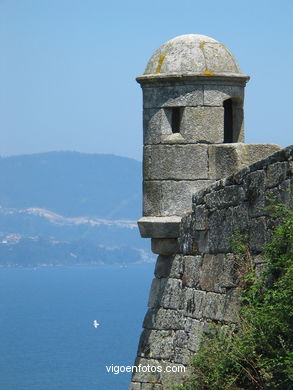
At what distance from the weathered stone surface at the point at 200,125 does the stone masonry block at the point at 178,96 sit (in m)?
0.09

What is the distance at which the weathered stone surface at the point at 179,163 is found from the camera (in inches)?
521

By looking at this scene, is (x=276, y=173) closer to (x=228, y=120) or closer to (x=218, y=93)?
(x=218, y=93)

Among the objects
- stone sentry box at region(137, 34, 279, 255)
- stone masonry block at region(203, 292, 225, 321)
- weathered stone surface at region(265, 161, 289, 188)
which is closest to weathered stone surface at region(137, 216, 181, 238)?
stone sentry box at region(137, 34, 279, 255)

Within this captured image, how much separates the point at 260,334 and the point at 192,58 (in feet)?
17.2

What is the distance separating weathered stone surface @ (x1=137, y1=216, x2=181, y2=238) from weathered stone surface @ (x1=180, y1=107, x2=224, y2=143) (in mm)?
891

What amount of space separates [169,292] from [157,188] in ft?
3.72

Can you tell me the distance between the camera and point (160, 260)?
45.0ft

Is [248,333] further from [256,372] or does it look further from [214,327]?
[214,327]

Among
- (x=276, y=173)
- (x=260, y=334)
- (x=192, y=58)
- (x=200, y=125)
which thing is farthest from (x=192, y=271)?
(x=260, y=334)

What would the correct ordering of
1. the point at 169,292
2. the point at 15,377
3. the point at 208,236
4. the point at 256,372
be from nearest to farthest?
the point at 256,372 → the point at 208,236 → the point at 169,292 → the point at 15,377

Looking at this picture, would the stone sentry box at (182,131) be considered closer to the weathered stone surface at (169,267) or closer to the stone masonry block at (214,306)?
the weathered stone surface at (169,267)

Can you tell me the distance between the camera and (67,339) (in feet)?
335

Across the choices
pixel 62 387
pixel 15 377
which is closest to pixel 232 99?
pixel 62 387

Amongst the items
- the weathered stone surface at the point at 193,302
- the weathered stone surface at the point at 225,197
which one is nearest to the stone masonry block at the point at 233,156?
the weathered stone surface at the point at 193,302
